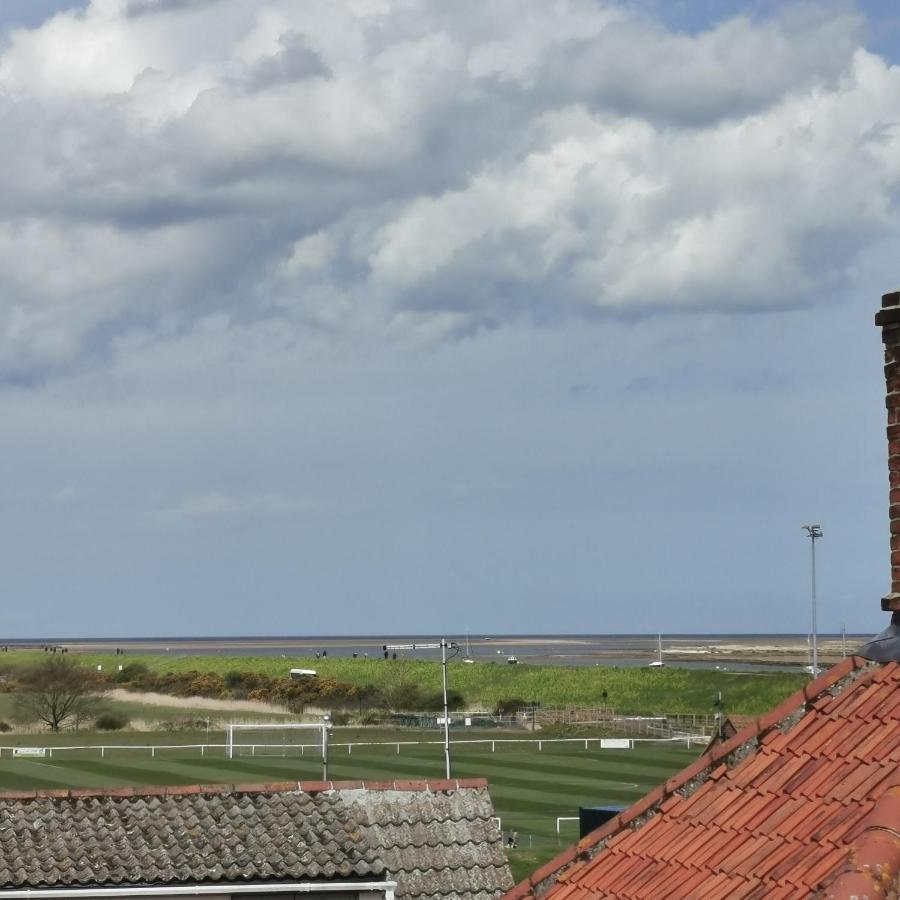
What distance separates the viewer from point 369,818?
20797mm

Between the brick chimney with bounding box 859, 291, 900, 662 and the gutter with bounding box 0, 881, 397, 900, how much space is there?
37.1 ft

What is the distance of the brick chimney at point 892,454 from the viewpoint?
29.7 ft

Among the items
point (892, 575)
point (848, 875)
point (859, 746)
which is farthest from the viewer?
point (892, 575)

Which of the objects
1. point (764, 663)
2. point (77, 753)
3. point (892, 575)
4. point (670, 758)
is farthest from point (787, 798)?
point (764, 663)

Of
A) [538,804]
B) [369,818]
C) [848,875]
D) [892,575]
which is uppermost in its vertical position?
[892,575]

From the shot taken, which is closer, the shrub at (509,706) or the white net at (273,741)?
the white net at (273,741)

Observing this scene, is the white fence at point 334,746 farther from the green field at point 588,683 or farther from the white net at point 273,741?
the green field at point 588,683

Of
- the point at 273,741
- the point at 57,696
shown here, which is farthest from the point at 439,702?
the point at 273,741

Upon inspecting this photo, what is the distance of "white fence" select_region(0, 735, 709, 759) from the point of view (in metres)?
69.6

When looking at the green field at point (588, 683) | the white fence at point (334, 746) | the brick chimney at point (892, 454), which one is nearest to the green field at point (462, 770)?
the white fence at point (334, 746)

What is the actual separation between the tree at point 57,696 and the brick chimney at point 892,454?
8899 centimetres

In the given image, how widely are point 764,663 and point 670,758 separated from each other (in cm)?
12034

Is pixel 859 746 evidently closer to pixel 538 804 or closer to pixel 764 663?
pixel 538 804

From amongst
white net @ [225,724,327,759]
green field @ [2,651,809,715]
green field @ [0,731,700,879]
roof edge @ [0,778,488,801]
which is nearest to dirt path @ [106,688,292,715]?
green field @ [2,651,809,715]
